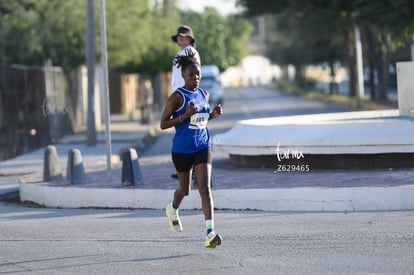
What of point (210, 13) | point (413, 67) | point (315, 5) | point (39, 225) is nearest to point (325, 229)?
point (39, 225)

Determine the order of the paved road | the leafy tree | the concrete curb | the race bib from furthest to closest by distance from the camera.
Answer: the leafy tree < the concrete curb < the race bib < the paved road

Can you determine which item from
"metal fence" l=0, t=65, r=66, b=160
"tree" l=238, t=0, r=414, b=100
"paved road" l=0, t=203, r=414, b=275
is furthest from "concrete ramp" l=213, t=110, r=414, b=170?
"tree" l=238, t=0, r=414, b=100

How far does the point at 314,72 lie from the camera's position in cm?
16850

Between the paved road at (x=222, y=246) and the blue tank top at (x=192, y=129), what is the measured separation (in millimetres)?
967

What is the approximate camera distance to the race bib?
992 centimetres

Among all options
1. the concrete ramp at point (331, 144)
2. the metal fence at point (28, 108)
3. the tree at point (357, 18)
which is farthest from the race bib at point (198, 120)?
the tree at point (357, 18)

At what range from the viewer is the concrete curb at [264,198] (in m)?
12.5

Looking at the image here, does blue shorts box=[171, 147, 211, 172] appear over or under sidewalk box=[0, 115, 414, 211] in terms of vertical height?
over

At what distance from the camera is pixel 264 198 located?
13164 mm

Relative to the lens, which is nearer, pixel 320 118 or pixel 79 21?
pixel 320 118

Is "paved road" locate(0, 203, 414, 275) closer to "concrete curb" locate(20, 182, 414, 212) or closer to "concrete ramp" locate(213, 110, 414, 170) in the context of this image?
"concrete curb" locate(20, 182, 414, 212)

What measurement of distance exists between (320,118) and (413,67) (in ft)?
7.04

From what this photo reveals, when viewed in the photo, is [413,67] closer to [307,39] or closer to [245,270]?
[245,270]

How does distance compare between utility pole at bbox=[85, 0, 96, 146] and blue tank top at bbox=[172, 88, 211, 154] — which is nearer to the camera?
blue tank top at bbox=[172, 88, 211, 154]
